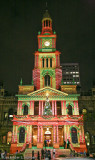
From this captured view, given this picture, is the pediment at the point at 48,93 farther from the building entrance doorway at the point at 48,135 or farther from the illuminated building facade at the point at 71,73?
the illuminated building facade at the point at 71,73

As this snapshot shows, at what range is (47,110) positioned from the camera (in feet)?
130

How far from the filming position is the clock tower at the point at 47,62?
48438 mm

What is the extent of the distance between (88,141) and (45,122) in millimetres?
13513

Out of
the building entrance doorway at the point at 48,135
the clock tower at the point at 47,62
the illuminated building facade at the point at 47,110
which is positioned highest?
the clock tower at the point at 47,62

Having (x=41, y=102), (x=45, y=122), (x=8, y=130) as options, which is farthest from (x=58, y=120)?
(x=8, y=130)

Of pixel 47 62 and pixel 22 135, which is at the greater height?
pixel 47 62

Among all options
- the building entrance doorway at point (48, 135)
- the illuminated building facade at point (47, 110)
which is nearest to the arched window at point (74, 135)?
the illuminated building facade at point (47, 110)

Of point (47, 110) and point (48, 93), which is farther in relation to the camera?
point (48, 93)

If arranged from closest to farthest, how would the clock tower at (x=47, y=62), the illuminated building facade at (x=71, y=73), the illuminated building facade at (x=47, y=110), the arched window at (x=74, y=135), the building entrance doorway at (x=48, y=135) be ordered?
the illuminated building facade at (x=47, y=110) → the arched window at (x=74, y=135) → the building entrance doorway at (x=48, y=135) → the clock tower at (x=47, y=62) → the illuminated building facade at (x=71, y=73)

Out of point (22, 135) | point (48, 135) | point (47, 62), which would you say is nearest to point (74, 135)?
point (48, 135)

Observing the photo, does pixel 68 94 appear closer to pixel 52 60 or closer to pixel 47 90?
pixel 47 90

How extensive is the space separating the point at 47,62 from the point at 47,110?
16.6 metres

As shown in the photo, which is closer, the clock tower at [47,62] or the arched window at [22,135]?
the arched window at [22,135]

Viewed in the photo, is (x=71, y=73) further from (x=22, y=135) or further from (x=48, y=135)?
(x=22, y=135)
